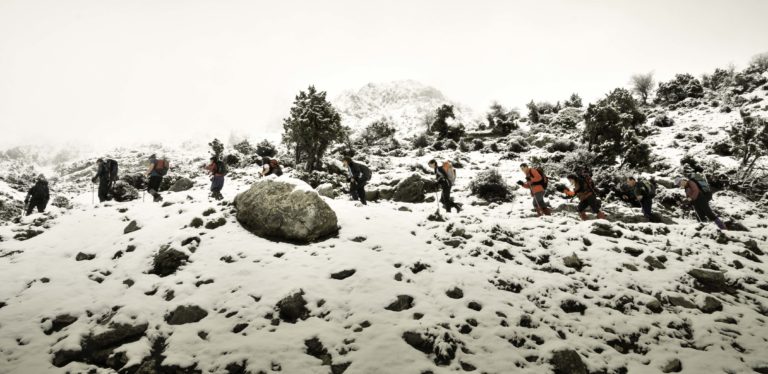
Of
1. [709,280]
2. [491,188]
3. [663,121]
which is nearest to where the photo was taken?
[709,280]

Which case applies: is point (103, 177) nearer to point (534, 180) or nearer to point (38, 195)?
point (38, 195)

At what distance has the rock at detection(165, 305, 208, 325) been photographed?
4.86m

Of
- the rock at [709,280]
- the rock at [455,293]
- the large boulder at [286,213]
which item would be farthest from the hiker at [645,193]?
the large boulder at [286,213]

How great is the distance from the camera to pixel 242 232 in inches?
293

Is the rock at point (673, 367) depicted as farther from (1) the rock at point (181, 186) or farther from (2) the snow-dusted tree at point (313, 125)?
(2) the snow-dusted tree at point (313, 125)

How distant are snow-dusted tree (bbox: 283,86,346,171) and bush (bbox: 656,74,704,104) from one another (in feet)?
111

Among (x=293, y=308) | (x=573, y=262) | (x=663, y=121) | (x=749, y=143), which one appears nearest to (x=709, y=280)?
(x=573, y=262)

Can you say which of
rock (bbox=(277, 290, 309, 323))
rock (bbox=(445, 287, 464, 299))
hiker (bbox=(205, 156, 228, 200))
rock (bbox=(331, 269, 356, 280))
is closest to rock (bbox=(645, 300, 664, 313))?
rock (bbox=(445, 287, 464, 299))

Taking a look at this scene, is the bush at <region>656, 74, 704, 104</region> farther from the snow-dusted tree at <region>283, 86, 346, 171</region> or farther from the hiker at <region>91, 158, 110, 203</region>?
the hiker at <region>91, 158, 110, 203</region>

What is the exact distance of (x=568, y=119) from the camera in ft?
99.7

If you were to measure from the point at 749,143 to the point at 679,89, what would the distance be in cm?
2246

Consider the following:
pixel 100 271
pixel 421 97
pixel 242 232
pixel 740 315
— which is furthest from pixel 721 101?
pixel 421 97

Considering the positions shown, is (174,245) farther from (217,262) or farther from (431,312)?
(431,312)

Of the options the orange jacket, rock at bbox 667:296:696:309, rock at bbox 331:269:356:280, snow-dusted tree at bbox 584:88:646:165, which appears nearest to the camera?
rock at bbox 667:296:696:309
